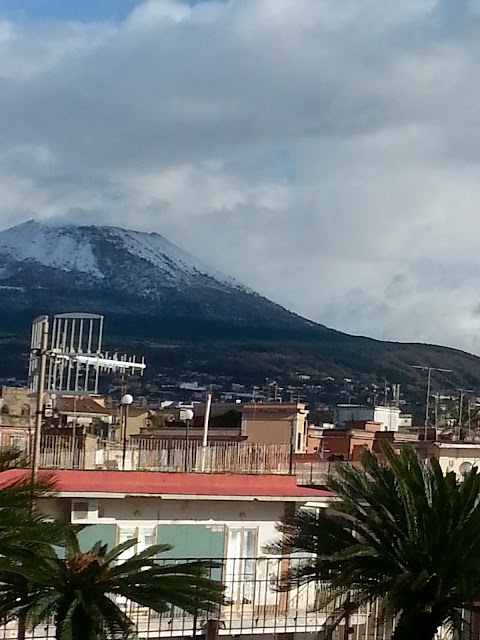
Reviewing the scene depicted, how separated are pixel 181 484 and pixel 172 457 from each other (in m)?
2.63

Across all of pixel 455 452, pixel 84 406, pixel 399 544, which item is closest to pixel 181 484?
pixel 399 544

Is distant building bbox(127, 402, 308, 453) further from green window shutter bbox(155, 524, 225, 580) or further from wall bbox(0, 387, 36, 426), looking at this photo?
green window shutter bbox(155, 524, 225, 580)

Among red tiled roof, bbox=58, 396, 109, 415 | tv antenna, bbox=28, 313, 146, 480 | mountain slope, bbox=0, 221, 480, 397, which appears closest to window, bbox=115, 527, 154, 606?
tv antenna, bbox=28, 313, 146, 480

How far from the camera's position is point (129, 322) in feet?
577

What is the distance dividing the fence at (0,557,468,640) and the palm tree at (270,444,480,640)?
269mm

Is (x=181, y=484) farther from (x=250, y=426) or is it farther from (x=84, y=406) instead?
(x=84, y=406)

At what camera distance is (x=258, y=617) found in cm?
1902

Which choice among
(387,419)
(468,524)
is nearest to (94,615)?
(468,524)

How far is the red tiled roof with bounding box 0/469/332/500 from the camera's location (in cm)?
1936

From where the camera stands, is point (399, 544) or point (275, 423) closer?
point (399, 544)

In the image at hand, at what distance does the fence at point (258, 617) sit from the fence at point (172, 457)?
2681mm

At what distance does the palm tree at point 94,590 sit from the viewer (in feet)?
34.9

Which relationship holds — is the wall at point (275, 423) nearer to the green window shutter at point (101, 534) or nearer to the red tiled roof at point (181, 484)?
the red tiled roof at point (181, 484)

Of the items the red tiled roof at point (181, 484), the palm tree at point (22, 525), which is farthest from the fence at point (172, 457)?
the palm tree at point (22, 525)
